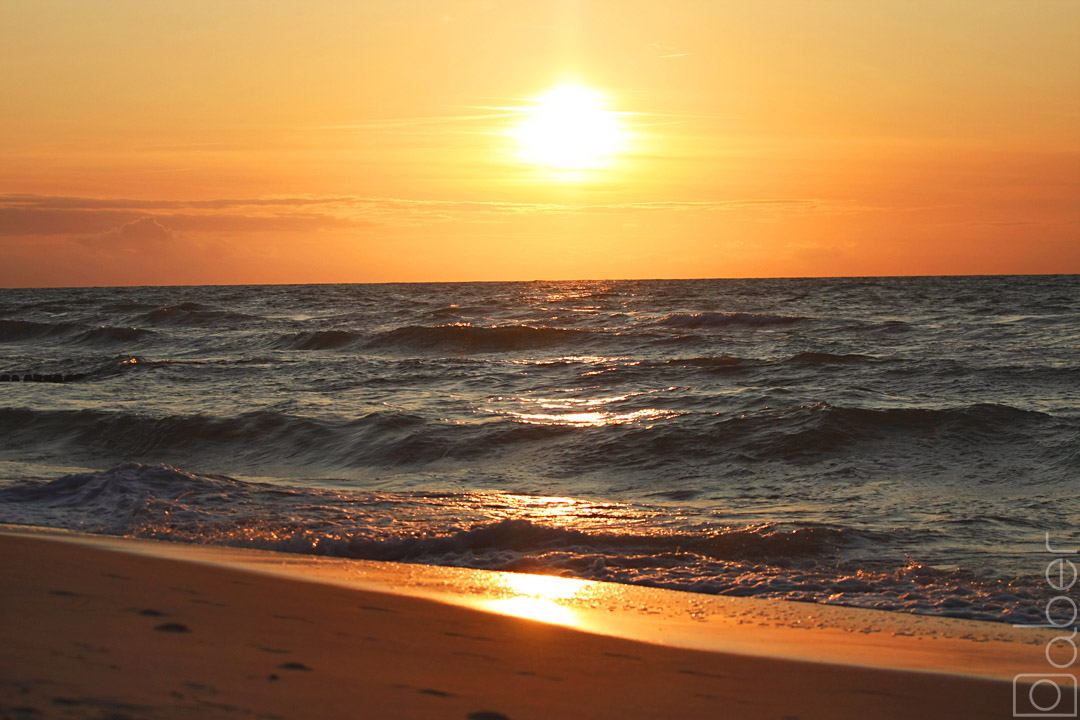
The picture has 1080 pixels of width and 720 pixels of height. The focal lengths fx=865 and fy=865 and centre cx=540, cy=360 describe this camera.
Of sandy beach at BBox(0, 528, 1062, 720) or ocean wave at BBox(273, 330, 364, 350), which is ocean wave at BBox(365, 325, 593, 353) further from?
sandy beach at BBox(0, 528, 1062, 720)

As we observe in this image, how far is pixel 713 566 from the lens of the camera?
6395 mm

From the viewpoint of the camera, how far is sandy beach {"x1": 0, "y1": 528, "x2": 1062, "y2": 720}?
3.21 metres

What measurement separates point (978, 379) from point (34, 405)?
17431 millimetres

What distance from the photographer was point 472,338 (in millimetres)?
28281

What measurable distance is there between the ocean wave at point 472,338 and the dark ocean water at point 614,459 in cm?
228

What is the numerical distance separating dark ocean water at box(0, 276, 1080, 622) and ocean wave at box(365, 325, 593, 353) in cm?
228

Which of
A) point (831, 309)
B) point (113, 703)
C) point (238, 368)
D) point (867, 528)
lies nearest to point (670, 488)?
point (867, 528)

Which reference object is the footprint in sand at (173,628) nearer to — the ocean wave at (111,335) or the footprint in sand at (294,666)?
the footprint in sand at (294,666)

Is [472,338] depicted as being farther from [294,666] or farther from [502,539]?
[294,666]

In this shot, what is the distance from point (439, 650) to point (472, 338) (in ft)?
80.1

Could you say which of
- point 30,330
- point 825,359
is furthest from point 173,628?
point 30,330

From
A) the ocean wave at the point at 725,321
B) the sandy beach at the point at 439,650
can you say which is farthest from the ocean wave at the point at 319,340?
the sandy beach at the point at 439,650

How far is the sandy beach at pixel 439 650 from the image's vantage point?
10.5ft

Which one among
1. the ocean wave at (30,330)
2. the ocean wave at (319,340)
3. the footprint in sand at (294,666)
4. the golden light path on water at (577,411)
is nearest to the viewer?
the footprint in sand at (294,666)
